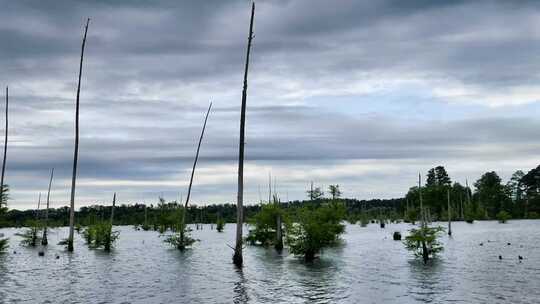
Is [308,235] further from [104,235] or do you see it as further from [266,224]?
[104,235]

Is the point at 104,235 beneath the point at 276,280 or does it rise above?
above

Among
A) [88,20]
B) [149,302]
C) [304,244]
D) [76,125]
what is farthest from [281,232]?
[149,302]

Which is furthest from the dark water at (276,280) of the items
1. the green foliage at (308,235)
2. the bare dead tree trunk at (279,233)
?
the bare dead tree trunk at (279,233)

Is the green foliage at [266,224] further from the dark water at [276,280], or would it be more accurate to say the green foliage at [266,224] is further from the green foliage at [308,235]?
the green foliage at [308,235]

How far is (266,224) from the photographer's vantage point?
66.6 meters

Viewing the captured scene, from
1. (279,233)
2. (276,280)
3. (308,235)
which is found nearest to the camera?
(276,280)

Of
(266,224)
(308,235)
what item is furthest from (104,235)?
(308,235)

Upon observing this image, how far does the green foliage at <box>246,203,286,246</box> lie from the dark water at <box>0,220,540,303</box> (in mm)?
10789

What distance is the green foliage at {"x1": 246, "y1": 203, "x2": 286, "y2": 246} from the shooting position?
2498 inches

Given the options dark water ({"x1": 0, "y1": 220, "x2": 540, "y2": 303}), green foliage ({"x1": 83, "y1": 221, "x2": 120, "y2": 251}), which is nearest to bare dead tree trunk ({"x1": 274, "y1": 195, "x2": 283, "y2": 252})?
dark water ({"x1": 0, "y1": 220, "x2": 540, "y2": 303})

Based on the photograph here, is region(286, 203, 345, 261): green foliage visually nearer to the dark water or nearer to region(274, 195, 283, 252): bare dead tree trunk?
the dark water

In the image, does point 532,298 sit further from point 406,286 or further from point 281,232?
point 281,232

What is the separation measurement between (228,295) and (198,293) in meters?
2.12

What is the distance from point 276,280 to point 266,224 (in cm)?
3186
